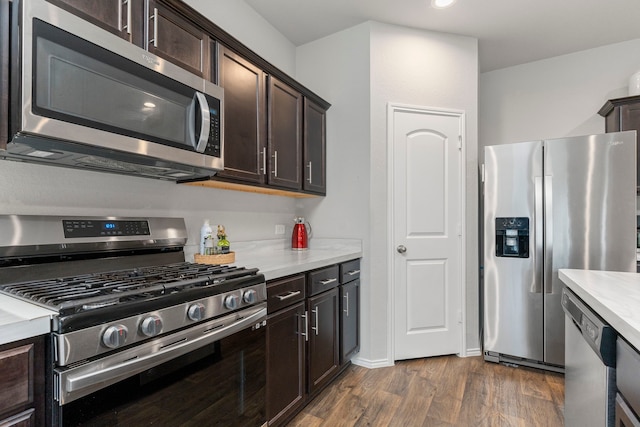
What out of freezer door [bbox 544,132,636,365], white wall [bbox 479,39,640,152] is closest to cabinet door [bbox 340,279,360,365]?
freezer door [bbox 544,132,636,365]

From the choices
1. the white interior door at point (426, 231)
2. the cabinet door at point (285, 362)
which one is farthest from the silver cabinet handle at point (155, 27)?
the white interior door at point (426, 231)

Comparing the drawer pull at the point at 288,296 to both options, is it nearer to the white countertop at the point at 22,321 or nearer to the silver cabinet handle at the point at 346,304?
the silver cabinet handle at the point at 346,304

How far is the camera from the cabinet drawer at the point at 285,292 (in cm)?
169

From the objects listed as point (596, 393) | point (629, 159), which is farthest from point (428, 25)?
point (596, 393)

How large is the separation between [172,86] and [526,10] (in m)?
2.71

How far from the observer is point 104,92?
1256mm

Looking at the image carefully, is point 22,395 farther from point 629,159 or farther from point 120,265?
point 629,159

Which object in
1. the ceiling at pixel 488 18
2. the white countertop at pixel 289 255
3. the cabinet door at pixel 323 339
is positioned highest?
the ceiling at pixel 488 18

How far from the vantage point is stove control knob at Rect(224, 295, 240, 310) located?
4.46 feet

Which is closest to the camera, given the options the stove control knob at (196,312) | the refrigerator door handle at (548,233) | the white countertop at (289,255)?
the stove control knob at (196,312)

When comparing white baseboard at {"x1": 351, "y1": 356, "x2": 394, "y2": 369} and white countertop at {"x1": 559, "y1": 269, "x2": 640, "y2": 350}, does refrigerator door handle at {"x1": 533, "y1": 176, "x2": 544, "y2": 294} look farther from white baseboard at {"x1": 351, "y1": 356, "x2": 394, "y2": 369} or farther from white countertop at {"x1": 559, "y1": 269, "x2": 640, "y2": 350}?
white baseboard at {"x1": 351, "y1": 356, "x2": 394, "y2": 369}

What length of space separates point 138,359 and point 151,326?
10 centimetres

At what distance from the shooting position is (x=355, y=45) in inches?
110

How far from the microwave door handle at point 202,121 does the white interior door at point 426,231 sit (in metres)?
1.60
